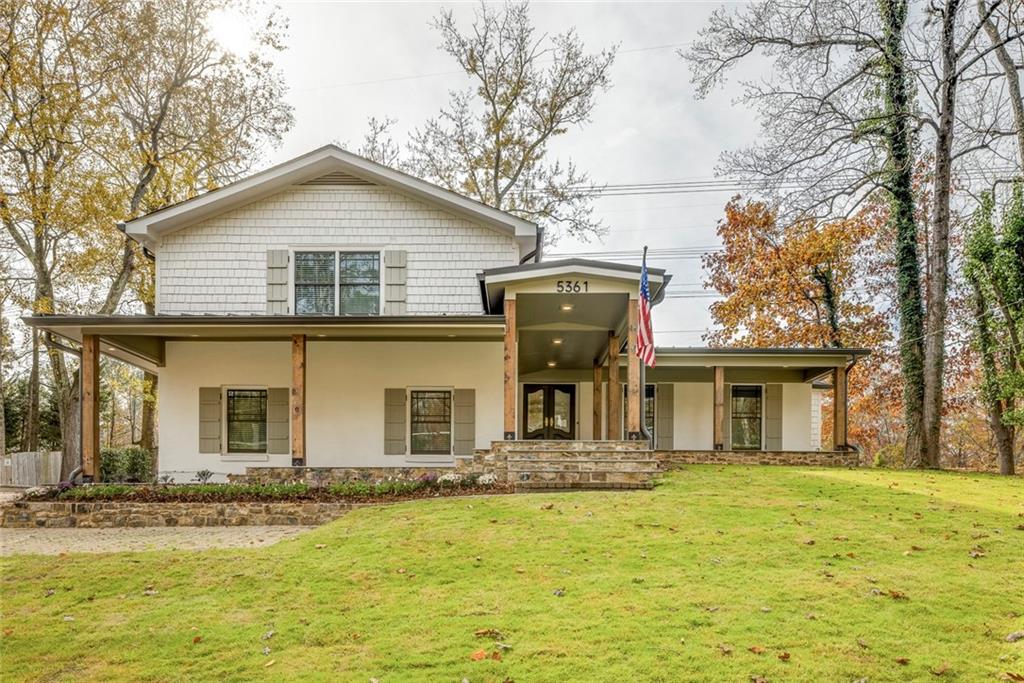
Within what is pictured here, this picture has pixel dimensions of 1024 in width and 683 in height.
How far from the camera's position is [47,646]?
479 cm

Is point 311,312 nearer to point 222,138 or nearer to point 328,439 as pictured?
point 328,439

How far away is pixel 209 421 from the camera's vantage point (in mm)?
13203

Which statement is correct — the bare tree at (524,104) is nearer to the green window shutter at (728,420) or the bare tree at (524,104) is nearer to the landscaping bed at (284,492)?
the green window shutter at (728,420)

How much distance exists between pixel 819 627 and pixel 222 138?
22670mm

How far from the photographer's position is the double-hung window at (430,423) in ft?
43.9

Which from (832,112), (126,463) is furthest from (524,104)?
Result: (126,463)

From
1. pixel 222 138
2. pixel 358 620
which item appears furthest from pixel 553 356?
pixel 222 138

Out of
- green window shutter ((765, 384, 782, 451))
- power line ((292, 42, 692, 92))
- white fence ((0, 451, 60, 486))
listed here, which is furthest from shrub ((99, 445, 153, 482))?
green window shutter ((765, 384, 782, 451))

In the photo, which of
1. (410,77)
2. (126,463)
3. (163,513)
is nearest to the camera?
(163,513)

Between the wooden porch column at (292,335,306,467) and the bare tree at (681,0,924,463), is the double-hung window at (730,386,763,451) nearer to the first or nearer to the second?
the bare tree at (681,0,924,463)

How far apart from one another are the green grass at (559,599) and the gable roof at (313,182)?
750cm

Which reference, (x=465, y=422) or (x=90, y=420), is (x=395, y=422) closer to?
(x=465, y=422)

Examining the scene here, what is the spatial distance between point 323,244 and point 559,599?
35.6ft

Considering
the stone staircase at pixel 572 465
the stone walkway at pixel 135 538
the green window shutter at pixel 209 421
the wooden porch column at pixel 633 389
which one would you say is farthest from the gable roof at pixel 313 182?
the stone walkway at pixel 135 538
